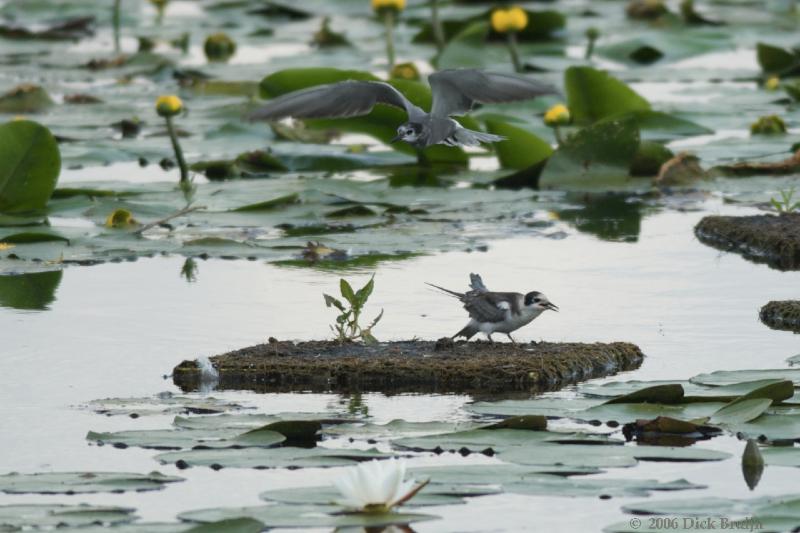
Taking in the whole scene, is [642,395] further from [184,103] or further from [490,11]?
[490,11]

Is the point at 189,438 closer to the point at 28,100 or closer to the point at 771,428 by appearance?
the point at 771,428

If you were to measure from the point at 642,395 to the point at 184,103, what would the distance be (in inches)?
345

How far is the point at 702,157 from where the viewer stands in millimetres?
10617

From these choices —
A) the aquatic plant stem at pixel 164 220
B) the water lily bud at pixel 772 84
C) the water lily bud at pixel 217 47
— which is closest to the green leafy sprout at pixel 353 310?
the aquatic plant stem at pixel 164 220

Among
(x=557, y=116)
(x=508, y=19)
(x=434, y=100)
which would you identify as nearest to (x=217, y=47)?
(x=508, y=19)

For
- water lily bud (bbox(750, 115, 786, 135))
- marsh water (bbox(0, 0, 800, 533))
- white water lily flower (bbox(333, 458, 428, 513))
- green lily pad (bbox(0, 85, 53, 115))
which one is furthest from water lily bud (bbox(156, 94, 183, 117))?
white water lily flower (bbox(333, 458, 428, 513))

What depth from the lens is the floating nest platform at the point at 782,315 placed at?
21.9 feet

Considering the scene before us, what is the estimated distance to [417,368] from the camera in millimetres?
5906

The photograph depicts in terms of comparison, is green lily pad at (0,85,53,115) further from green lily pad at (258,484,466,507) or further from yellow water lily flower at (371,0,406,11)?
green lily pad at (258,484,466,507)

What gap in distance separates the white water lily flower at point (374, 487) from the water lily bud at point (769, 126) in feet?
25.1

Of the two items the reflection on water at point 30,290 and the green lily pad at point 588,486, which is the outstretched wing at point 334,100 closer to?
the reflection on water at point 30,290

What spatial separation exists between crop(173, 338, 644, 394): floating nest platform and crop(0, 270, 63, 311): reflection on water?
1.53 metres

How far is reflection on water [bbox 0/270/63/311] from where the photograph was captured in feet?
24.1

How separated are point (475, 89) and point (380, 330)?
1.46m
